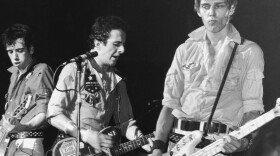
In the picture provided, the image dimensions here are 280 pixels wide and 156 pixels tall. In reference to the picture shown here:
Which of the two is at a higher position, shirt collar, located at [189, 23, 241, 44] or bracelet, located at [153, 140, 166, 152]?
shirt collar, located at [189, 23, 241, 44]

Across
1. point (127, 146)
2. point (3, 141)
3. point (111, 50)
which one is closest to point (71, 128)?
point (127, 146)

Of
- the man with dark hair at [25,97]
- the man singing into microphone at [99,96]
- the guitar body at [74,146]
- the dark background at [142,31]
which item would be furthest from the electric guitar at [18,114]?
the dark background at [142,31]

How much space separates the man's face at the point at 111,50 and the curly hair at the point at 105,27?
0.15 ft

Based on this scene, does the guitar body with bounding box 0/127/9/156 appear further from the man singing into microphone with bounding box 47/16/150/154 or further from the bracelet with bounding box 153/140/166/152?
the bracelet with bounding box 153/140/166/152

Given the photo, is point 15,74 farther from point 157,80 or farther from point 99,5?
point 157,80

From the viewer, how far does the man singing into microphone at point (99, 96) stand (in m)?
3.57

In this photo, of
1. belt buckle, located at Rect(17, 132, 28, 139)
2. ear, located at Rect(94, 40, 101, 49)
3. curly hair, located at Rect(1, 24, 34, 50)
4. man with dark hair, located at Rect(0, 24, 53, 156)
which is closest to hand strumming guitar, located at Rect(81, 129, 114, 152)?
man with dark hair, located at Rect(0, 24, 53, 156)

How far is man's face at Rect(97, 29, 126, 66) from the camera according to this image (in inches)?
146

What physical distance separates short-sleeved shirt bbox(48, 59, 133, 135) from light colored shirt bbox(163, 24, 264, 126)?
946 millimetres

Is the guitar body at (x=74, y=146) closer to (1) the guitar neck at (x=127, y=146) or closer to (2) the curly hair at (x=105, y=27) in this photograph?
(1) the guitar neck at (x=127, y=146)

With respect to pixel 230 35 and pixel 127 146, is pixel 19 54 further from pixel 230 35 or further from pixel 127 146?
pixel 230 35

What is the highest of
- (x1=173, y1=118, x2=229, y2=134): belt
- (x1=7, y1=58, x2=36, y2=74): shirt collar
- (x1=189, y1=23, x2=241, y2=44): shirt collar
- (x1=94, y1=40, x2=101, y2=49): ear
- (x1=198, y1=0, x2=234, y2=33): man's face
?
(x1=198, y1=0, x2=234, y2=33): man's face

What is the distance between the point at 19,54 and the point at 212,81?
221 cm

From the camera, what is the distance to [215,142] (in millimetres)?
2645
